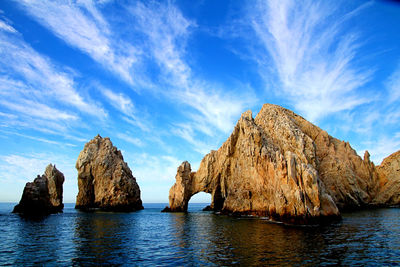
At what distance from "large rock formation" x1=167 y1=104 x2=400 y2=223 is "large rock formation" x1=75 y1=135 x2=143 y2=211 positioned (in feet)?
57.0

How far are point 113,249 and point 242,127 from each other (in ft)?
173

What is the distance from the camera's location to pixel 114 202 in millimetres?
87562

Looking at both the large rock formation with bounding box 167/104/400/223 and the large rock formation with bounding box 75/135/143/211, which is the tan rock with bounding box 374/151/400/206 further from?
the large rock formation with bounding box 75/135/143/211

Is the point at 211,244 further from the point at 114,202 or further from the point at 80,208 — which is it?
the point at 80,208

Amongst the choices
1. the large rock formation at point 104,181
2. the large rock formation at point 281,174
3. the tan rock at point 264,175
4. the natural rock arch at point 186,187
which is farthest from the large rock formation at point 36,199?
the tan rock at point 264,175

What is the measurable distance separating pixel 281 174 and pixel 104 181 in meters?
68.6

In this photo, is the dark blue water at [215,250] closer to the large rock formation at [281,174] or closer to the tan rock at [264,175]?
the tan rock at [264,175]

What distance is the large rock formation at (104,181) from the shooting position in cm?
8862

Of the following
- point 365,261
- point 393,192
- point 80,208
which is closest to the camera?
point 365,261

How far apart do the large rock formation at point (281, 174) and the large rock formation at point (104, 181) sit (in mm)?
17363

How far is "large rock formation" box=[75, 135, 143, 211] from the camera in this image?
291 ft

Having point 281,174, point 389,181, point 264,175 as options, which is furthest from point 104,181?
point 389,181

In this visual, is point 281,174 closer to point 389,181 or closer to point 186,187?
point 186,187

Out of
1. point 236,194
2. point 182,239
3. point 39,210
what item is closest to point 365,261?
point 182,239
